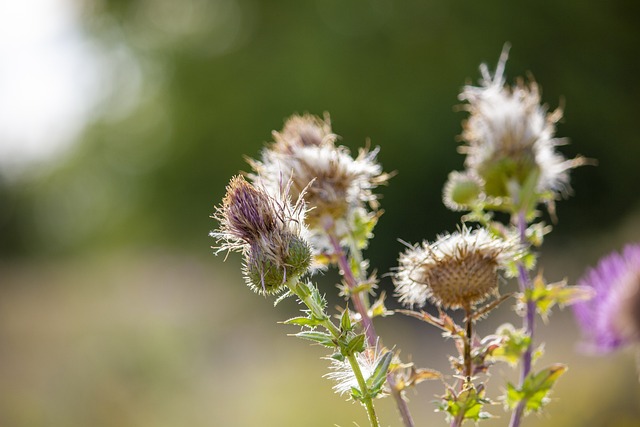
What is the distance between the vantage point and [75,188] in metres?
13.4

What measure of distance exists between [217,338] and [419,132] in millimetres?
2713

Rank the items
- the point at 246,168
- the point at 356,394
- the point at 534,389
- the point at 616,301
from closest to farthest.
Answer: the point at 356,394 → the point at 534,389 → the point at 616,301 → the point at 246,168

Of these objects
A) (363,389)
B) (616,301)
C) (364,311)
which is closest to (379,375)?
(363,389)

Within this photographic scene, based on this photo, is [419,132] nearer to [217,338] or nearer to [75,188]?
[217,338]

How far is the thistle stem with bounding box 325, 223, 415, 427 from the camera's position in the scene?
97 cm

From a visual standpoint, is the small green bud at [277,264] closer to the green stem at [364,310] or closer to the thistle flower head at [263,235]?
the thistle flower head at [263,235]

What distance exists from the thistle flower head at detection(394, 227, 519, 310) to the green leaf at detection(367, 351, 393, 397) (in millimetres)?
116

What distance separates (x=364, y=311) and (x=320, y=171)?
10.0 inches

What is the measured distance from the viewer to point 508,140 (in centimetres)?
127

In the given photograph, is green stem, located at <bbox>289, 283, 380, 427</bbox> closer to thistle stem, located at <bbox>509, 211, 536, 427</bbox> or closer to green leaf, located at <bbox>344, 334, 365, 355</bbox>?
green leaf, located at <bbox>344, 334, 365, 355</bbox>

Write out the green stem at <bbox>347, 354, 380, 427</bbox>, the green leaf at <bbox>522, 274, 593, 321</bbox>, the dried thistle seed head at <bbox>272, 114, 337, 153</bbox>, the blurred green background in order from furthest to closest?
the blurred green background, the dried thistle seed head at <bbox>272, 114, 337, 153</bbox>, the green leaf at <bbox>522, 274, 593, 321</bbox>, the green stem at <bbox>347, 354, 380, 427</bbox>

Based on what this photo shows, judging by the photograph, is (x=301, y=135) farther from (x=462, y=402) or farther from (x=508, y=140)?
(x=462, y=402)

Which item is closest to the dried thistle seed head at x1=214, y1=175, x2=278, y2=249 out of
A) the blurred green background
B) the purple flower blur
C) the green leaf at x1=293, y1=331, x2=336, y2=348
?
the green leaf at x1=293, y1=331, x2=336, y2=348

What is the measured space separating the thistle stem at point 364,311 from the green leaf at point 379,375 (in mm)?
26
